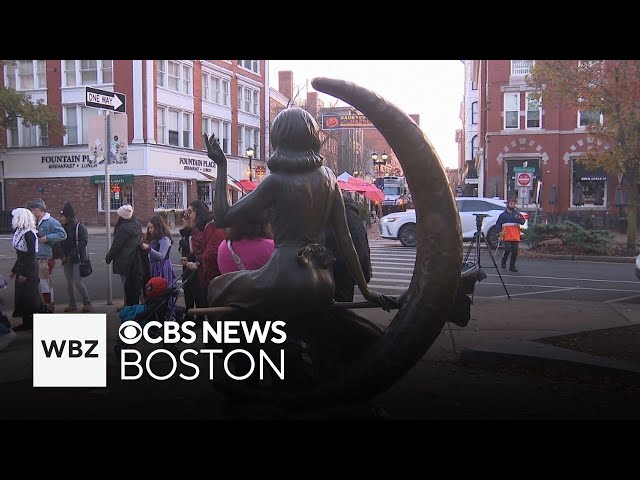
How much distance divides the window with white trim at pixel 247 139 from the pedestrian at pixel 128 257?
33658 mm

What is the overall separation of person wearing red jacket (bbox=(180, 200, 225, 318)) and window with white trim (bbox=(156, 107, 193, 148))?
2753cm

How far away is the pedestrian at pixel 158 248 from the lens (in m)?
8.01

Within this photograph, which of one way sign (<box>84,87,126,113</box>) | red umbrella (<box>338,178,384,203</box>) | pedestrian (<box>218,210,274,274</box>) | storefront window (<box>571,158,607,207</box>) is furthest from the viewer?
storefront window (<box>571,158,607,207</box>)

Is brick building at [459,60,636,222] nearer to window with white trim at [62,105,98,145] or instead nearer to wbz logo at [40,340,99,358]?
window with white trim at [62,105,98,145]

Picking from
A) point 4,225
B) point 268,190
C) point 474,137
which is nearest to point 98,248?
point 4,225

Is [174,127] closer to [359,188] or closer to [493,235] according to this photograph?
[359,188]

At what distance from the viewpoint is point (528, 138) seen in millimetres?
32125

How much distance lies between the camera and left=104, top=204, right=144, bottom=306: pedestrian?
8.03 metres

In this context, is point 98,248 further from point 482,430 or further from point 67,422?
point 482,430

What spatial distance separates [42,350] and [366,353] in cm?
280

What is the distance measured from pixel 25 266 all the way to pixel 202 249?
2.35 m

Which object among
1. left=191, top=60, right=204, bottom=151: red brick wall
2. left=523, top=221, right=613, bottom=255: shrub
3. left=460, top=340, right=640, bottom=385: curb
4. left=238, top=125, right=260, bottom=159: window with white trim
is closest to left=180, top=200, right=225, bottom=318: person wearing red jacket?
left=460, top=340, right=640, bottom=385: curb

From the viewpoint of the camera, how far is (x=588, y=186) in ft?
104

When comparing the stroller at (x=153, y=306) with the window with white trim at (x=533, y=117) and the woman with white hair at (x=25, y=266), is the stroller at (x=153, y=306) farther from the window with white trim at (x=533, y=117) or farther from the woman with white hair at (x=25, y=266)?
the window with white trim at (x=533, y=117)
